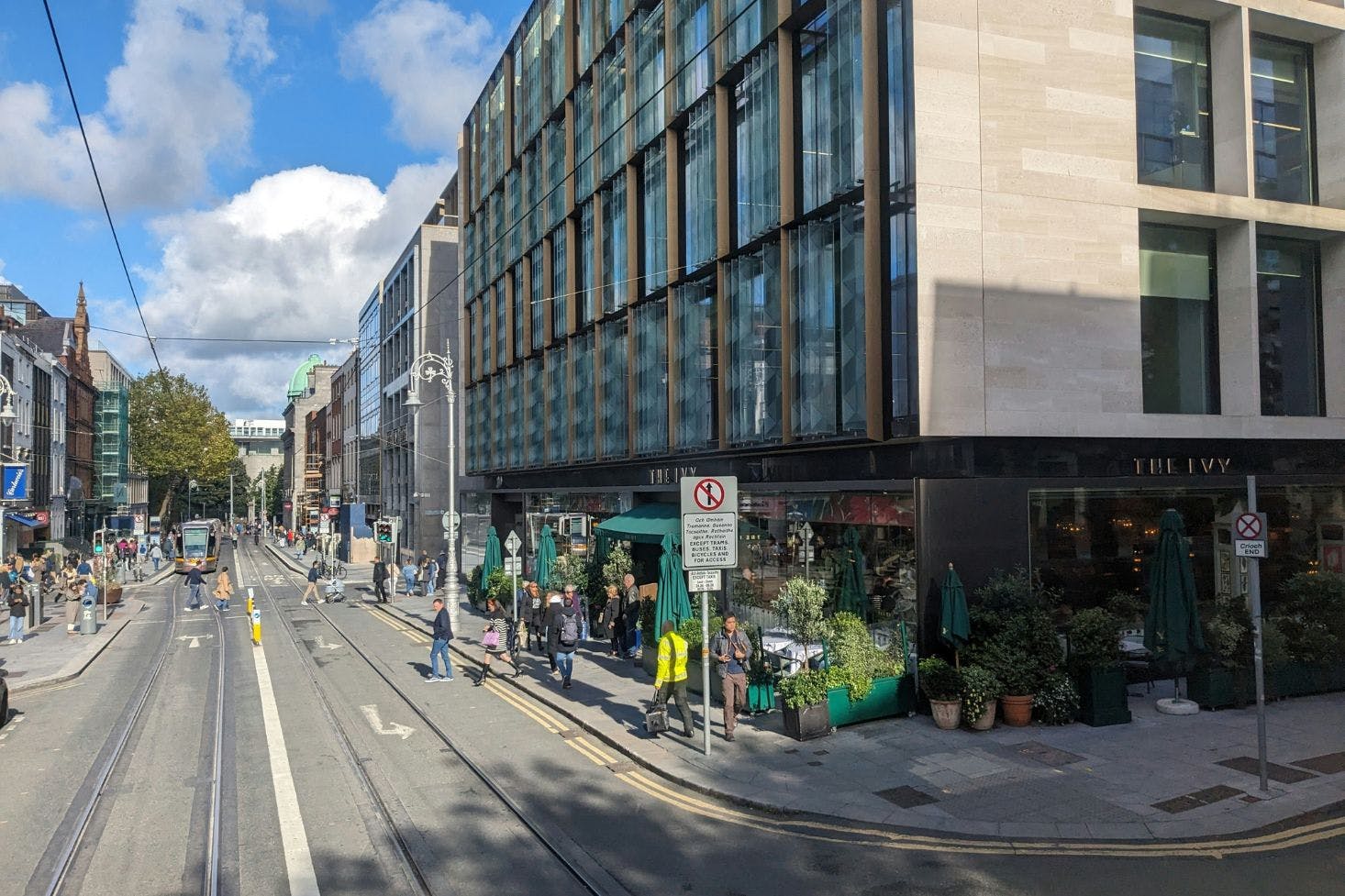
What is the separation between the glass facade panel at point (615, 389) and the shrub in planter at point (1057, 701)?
1521cm

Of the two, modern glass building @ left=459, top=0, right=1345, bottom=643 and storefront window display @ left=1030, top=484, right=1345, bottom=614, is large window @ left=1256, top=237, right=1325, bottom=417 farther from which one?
storefront window display @ left=1030, top=484, right=1345, bottom=614

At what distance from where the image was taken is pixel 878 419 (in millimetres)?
15781

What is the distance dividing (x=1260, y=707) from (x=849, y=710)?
17.7 feet

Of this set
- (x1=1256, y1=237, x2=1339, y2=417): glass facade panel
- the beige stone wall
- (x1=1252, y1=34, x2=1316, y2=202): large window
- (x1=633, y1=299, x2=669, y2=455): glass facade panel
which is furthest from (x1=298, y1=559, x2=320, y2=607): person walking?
(x1=1252, y1=34, x2=1316, y2=202): large window

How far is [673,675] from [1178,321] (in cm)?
1170

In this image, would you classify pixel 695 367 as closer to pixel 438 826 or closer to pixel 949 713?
pixel 949 713

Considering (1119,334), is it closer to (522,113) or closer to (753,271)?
(753,271)

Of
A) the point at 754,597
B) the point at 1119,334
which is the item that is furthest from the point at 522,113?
the point at 1119,334

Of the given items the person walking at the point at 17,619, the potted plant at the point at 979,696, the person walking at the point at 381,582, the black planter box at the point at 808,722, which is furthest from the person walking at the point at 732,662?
the person walking at the point at 381,582

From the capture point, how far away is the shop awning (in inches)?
823

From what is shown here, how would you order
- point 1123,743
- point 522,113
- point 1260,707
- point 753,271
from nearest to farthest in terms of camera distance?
point 1260,707
point 1123,743
point 753,271
point 522,113

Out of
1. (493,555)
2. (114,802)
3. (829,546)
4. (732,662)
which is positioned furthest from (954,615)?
(493,555)

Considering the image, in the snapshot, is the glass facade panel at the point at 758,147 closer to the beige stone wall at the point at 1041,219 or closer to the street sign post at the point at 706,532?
the beige stone wall at the point at 1041,219

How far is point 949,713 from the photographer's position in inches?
543
